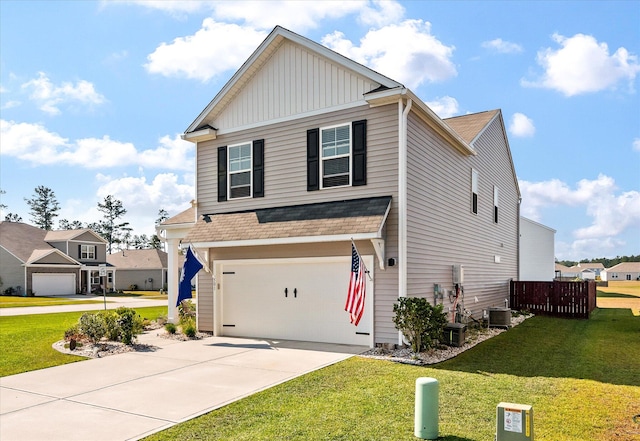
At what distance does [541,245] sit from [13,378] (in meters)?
25.9

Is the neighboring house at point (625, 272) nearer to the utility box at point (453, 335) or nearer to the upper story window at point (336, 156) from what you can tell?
the utility box at point (453, 335)

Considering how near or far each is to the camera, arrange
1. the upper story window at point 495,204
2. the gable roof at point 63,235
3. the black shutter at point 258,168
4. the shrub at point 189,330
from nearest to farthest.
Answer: the shrub at point 189,330 → the black shutter at point 258,168 → the upper story window at point 495,204 → the gable roof at point 63,235

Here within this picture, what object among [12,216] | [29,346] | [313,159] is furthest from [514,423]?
[12,216]

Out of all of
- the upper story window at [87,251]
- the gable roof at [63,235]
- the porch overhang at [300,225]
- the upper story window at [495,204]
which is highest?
the upper story window at [495,204]

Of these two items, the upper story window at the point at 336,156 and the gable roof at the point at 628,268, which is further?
the gable roof at the point at 628,268

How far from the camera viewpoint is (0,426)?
575cm

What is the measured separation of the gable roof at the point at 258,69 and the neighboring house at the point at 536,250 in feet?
60.3

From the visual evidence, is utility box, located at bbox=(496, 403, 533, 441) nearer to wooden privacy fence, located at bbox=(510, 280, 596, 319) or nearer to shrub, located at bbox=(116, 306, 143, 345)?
shrub, located at bbox=(116, 306, 143, 345)

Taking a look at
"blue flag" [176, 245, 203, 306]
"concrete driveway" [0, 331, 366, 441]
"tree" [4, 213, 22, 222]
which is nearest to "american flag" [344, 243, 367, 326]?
"concrete driveway" [0, 331, 366, 441]

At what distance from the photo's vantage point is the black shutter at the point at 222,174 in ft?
44.4

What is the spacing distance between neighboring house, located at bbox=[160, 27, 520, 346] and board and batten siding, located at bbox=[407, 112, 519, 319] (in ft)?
0.23

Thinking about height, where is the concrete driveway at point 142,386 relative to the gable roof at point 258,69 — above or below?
below

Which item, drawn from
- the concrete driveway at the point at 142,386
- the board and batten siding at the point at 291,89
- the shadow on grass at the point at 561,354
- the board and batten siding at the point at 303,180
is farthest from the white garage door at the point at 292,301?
the board and batten siding at the point at 291,89

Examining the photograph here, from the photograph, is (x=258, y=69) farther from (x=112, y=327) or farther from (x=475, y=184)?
(x=475, y=184)
